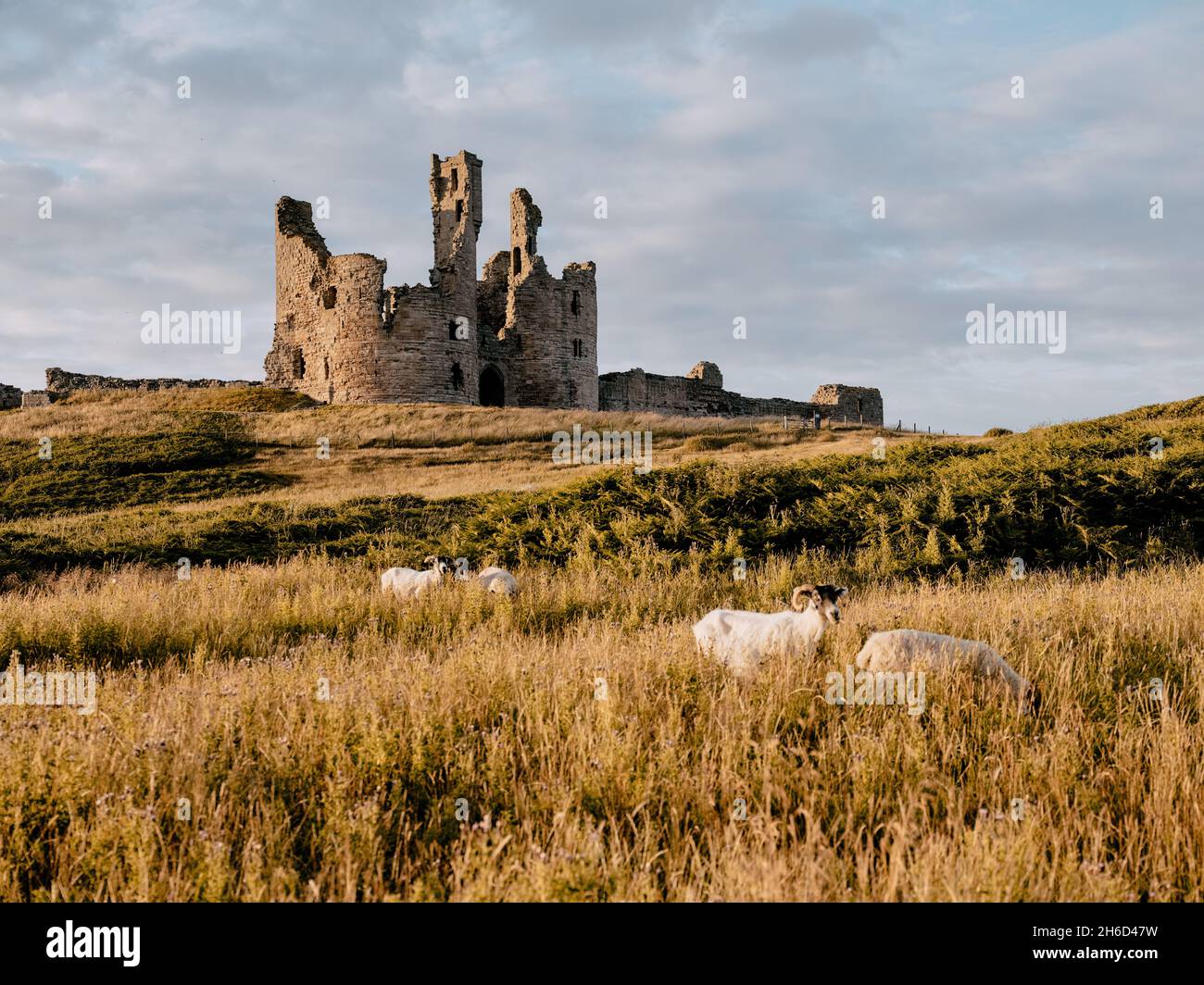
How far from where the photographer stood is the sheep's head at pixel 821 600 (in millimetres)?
6238

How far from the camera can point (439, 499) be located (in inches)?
789

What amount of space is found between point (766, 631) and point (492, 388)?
4942 centimetres

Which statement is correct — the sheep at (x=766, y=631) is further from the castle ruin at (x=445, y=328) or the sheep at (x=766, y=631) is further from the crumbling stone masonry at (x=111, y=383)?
the crumbling stone masonry at (x=111, y=383)

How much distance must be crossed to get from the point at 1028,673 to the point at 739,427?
32.6 m

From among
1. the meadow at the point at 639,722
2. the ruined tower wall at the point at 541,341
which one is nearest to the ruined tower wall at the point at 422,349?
the ruined tower wall at the point at 541,341

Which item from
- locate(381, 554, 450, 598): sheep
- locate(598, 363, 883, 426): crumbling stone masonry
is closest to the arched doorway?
locate(598, 363, 883, 426): crumbling stone masonry

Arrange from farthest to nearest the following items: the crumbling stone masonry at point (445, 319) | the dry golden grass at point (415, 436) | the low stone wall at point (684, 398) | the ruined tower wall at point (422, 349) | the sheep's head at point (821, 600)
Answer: the low stone wall at point (684, 398), the crumbling stone masonry at point (445, 319), the ruined tower wall at point (422, 349), the dry golden grass at point (415, 436), the sheep's head at point (821, 600)

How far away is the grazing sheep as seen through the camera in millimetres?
10102

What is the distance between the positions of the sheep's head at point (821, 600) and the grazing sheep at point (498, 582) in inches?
161

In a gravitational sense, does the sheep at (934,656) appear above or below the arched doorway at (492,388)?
below

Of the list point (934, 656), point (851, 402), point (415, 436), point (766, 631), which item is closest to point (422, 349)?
point (415, 436)

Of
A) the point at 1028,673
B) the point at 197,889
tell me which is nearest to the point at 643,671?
the point at 1028,673
